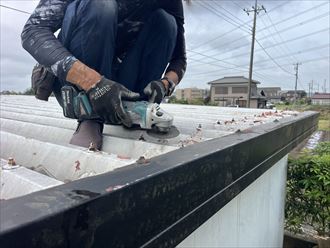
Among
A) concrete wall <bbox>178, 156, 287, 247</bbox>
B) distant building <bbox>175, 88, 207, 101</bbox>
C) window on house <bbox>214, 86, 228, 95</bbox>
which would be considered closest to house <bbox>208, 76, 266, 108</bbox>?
window on house <bbox>214, 86, 228, 95</bbox>

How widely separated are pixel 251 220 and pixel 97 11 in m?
1.11

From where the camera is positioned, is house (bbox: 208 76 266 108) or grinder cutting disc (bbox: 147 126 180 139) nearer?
grinder cutting disc (bbox: 147 126 180 139)

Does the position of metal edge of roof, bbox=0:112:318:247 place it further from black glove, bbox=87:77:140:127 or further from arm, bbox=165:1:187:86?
arm, bbox=165:1:187:86

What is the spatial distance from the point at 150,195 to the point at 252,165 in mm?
706

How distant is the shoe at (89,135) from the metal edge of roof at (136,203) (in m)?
0.39

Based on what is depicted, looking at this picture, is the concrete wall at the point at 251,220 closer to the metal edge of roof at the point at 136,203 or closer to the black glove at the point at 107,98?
the metal edge of roof at the point at 136,203

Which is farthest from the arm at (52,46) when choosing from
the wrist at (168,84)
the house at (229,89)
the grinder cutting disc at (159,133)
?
the house at (229,89)

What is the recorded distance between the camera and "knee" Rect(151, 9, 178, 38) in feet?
4.31

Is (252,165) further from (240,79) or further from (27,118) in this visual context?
(240,79)

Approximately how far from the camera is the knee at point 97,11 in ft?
3.50

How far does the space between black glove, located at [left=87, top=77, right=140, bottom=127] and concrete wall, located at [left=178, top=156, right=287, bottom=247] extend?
461 mm

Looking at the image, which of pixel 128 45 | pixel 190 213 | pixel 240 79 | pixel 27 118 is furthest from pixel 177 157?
pixel 240 79

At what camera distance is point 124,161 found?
855 mm

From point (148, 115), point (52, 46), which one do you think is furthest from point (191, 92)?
point (52, 46)
